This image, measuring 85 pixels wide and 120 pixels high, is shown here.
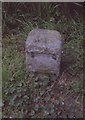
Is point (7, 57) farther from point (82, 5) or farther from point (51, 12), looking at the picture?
point (82, 5)

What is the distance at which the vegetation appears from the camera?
141 inches

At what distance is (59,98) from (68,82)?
24 centimetres

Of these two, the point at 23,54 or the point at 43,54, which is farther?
the point at 23,54

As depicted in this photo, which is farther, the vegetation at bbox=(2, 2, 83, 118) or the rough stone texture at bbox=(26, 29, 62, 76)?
the rough stone texture at bbox=(26, 29, 62, 76)

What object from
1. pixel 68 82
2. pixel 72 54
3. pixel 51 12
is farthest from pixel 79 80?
pixel 51 12

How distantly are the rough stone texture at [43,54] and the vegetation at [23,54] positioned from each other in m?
0.10

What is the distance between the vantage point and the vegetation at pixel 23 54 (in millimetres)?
3580

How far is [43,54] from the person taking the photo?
371cm

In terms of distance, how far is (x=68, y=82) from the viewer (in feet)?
12.4

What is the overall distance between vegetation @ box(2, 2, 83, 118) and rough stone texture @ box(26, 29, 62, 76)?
0.32 ft

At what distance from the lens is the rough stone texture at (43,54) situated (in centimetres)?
370

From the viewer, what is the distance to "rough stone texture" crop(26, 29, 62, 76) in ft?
12.1

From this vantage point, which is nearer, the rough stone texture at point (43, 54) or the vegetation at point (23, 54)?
the vegetation at point (23, 54)

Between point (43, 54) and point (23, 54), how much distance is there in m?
0.56
